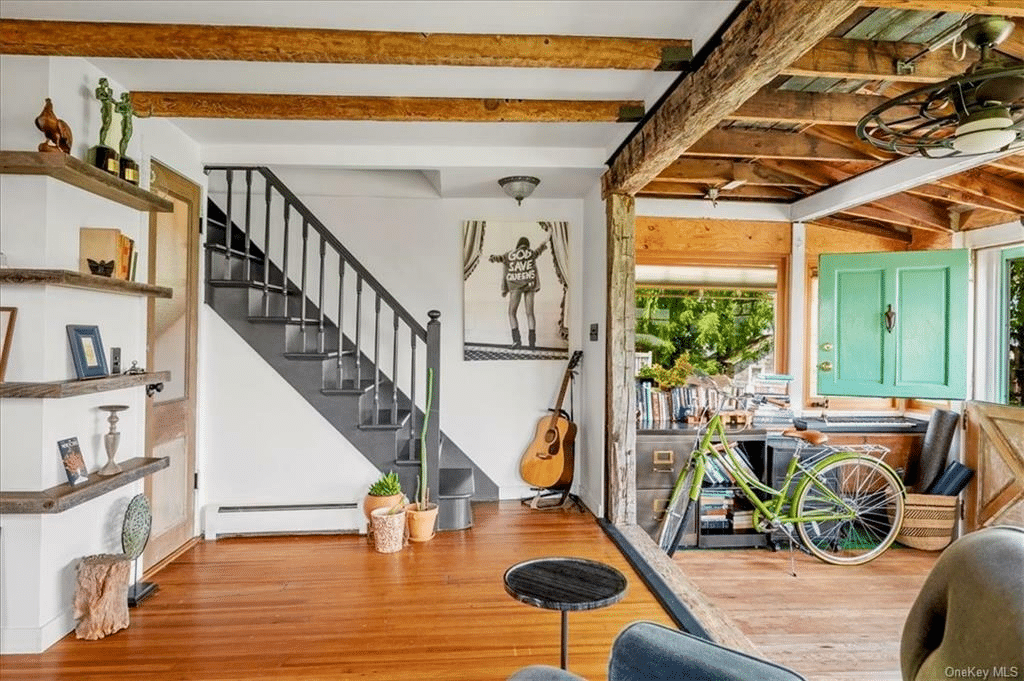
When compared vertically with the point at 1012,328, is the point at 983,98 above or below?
above

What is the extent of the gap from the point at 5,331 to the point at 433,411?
2210 millimetres

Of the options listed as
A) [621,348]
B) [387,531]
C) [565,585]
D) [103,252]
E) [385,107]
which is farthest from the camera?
[621,348]

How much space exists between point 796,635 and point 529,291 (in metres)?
2.89

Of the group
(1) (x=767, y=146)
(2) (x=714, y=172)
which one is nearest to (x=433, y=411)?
(2) (x=714, y=172)

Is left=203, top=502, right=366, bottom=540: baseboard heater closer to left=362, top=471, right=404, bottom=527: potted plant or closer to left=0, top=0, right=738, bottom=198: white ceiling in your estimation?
left=362, top=471, right=404, bottom=527: potted plant

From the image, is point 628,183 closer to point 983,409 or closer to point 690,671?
point 690,671

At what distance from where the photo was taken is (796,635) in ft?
9.65

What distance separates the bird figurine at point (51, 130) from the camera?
7.39 feet

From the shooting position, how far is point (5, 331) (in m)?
2.29

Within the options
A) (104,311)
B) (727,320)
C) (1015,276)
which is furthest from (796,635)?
(104,311)

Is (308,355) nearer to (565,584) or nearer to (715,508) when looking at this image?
(565,584)

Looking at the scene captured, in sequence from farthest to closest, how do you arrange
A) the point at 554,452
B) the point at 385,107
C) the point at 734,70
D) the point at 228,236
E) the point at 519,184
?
the point at 554,452 → the point at 519,184 → the point at 228,236 → the point at 385,107 → the point at 734,70

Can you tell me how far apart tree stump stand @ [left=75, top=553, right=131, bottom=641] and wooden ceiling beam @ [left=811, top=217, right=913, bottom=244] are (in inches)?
207

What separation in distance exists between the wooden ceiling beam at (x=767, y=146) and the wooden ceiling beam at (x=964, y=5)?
5.31ft
